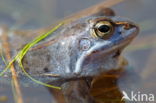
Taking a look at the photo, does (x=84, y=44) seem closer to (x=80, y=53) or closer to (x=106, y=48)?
(x=80, y=53)

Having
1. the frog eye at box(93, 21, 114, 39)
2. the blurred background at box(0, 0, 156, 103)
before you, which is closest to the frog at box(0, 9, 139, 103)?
the frog eye at box(93, 21, 114, 39)

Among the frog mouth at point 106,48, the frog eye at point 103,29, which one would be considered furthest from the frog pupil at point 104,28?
the frog mouth at point 106,48

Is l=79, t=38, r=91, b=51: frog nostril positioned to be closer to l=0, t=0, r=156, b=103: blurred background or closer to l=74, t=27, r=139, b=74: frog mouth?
l=74, t=27, r=139, b=74: frog mouth

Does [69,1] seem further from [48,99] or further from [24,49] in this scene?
[48,99]

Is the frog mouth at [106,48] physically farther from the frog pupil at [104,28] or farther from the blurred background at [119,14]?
the blurred background at [119,14]

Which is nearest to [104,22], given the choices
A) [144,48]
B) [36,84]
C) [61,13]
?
[36,84]
